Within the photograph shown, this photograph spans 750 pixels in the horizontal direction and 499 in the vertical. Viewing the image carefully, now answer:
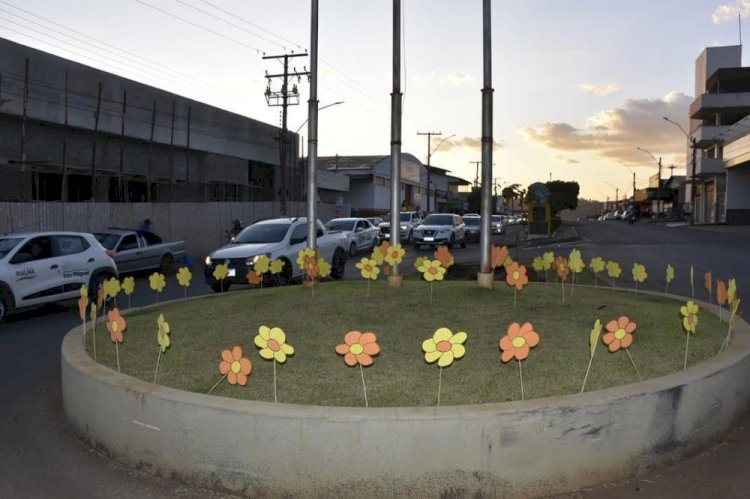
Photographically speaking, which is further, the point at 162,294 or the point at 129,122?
the point at 129,122

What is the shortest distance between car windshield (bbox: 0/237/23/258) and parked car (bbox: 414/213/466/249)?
20.7m

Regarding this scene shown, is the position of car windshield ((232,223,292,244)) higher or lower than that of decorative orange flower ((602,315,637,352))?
higher

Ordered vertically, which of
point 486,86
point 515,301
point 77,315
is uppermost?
point 486,86

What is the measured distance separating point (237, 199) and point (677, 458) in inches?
1380

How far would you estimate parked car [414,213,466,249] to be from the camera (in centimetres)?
3058

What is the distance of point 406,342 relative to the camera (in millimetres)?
6020

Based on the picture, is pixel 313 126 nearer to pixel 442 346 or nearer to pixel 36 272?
pixel 36 272

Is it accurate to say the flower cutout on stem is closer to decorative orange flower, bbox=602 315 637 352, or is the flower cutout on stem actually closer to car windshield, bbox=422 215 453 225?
decorative orange flower, bbox=602 315 637 352

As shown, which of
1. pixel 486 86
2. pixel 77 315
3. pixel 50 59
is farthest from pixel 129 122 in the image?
pixel 486 86

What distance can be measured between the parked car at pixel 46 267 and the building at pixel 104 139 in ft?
34.7

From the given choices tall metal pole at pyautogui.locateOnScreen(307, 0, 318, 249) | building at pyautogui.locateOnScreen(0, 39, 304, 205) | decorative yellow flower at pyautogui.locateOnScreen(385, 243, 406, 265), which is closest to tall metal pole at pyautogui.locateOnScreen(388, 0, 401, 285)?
decorative yellow flower at pyautogui.locateOnScreen(385, 243, 406, 265)

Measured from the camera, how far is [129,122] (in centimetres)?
2792

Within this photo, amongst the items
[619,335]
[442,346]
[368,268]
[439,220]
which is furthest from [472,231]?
[442,346]

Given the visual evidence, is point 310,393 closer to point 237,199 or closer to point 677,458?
point 677,458
